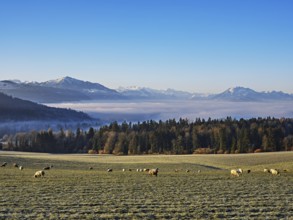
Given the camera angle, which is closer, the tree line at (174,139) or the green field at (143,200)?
the green field at (143,200)

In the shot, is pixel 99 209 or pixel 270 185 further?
pixel 270 185

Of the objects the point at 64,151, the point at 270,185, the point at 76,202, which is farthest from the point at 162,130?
the point at 76,202

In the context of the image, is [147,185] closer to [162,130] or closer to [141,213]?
[141,213]

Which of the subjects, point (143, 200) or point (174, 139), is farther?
point (174, 139)

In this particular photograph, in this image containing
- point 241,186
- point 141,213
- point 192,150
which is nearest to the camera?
point 141,213

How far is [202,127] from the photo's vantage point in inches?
5965

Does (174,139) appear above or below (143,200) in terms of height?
below

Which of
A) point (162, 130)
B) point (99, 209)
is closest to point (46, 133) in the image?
point (162, 130)

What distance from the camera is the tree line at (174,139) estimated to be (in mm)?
129750

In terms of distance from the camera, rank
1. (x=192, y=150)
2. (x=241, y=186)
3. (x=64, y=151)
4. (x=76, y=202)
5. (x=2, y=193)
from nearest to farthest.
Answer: (x=76, y=202) < (x=2, y=193) < (x=241, y=186) < (x=192, y=150) < (x=64, y=151)

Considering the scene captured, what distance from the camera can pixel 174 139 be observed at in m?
140

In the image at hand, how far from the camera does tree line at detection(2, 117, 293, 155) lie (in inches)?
5108

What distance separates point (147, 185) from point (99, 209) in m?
11.4

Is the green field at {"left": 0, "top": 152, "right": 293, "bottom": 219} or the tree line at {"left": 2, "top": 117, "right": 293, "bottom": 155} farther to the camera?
the tree line at {"left": 2, "top": 117, "right": 293, "bottom": 155}
